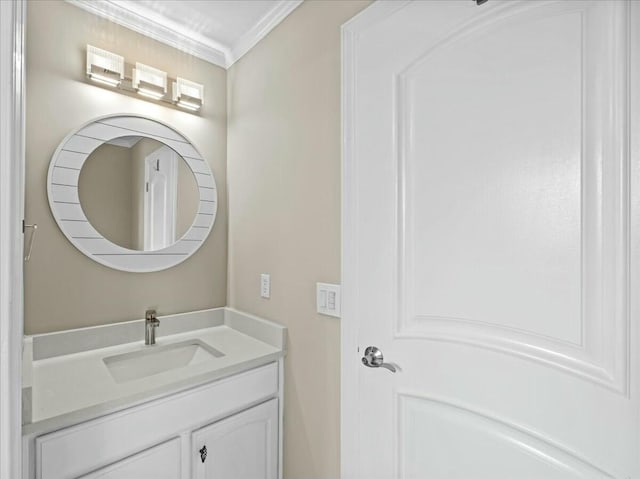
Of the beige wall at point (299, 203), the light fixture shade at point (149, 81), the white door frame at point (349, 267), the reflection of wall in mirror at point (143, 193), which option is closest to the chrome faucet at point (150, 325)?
the reflection of wall in mirror at point (143, 193)

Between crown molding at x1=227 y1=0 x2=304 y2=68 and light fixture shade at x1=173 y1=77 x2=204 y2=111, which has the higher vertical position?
crown molding at x1=227 y1=0 x2=304 y2=68

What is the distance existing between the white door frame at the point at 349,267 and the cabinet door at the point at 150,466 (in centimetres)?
60

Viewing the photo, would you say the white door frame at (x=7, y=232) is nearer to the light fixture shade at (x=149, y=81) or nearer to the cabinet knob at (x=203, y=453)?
the cabinet knob at (x=203, y=453)

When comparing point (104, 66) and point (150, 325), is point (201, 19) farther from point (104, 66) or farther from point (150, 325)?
point (150, 325)

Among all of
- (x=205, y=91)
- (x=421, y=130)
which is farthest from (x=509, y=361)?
(x=205, y=91)

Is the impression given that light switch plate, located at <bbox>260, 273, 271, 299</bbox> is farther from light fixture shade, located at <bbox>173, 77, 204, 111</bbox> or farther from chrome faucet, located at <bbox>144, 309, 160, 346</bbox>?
light fixture shade, located at <bbox>173, 77, 204, 111</bbox>

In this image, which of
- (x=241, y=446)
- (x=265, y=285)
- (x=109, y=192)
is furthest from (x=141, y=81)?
(x=241, y=446)

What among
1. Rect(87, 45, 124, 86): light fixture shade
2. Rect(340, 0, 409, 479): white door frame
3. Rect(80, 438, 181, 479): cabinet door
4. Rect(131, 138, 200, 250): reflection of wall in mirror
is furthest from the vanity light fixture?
Rect(80, 438, 181, 479): cabinet door

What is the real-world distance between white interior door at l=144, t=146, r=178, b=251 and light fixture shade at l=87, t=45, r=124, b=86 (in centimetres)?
35

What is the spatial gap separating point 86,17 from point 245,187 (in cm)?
100

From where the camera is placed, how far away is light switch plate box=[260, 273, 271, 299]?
1.57 metres

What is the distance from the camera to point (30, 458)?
2.84ft

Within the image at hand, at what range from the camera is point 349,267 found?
3.81 feet

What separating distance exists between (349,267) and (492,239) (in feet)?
1.58
